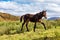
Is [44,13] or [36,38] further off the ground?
[44,13]

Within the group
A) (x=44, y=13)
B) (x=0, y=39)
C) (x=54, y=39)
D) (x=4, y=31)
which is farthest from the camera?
(x=4, y=31)

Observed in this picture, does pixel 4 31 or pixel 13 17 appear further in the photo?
pixel 13 17

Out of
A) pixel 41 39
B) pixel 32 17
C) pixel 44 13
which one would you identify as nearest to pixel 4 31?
pixel 32 17

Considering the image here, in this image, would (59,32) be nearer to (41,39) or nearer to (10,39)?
(41,39)

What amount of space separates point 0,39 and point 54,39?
440 cm

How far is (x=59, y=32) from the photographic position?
17.9m

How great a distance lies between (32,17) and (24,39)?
787cm

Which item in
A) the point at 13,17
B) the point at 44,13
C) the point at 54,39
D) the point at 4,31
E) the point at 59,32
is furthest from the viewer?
the point at 13,17

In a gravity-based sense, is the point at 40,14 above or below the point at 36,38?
above

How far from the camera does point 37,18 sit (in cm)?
2297

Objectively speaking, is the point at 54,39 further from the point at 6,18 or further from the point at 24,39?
the point at 6,18

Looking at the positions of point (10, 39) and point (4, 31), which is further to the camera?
point (4, 31)

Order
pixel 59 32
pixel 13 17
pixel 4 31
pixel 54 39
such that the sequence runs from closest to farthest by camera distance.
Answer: pixel 54 39
pixel 59 32
pixel 4 31
pixel 13 17

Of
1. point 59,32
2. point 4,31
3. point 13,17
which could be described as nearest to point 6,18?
point 13,17
